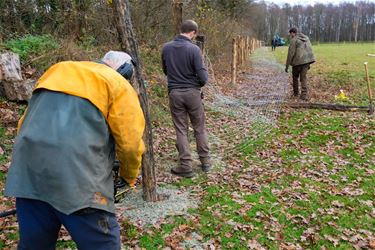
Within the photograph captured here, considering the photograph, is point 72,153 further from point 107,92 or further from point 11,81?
point 11,81

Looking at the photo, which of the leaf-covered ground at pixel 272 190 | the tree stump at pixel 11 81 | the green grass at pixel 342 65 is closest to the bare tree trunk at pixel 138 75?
the leaf-covered ground at pixel 272 190

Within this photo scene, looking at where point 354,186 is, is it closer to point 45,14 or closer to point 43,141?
point 43,141

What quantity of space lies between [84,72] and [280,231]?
134 inches

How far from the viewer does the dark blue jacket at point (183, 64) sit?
19.5 ft

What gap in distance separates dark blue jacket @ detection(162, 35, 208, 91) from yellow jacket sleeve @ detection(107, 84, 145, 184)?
3.38 m

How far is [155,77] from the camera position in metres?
12.4

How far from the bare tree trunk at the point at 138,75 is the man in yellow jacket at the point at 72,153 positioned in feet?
6.80

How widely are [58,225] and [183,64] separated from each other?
3822 mm

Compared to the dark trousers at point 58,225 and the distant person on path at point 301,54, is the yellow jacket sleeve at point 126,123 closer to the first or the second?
the dark trousers at point 58,225

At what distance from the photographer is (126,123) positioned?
2570 millimetres

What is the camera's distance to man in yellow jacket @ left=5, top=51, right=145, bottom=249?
A: 2352mm

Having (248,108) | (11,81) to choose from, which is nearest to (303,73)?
(248,108)

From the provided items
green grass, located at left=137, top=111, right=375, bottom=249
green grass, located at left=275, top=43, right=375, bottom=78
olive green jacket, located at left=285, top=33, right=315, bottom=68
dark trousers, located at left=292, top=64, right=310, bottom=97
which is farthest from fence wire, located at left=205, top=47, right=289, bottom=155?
green grass, located at left=275, top=43, right=375, bottom=78

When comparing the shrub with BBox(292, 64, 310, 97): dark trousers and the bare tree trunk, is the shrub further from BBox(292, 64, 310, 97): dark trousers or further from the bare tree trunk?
BBox(292, 64, 310, 97): dark trousers
